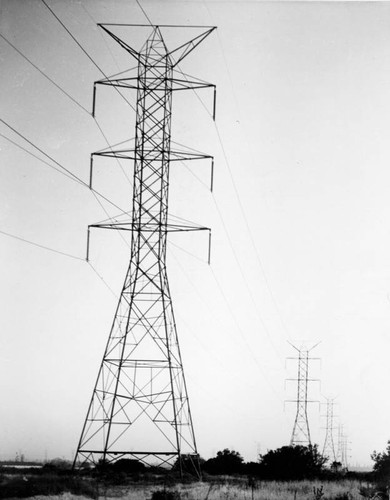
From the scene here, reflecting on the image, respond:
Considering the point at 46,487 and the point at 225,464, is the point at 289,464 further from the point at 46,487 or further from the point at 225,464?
the point at 46,487

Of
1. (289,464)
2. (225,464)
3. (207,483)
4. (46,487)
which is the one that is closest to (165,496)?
Answer: (46,487)

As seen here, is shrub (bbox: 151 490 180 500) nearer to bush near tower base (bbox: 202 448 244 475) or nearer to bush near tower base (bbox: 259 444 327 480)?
bush near tower base (bbox: 259 444 327 480)

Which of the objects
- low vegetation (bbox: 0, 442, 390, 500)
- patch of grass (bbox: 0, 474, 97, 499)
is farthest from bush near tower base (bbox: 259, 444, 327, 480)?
patch of grass (bbox: 0, 474, 97, 499)

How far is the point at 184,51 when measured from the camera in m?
28.5

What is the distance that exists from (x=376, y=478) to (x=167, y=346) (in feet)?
64.1

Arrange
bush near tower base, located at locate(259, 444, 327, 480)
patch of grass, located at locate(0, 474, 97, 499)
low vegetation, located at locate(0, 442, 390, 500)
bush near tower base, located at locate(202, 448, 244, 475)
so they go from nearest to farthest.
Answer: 1. patch of grass, located at locate(0, 474, 97, 499)
2. low vegetation, located at locate(0, 442, 390, 500)
3. bush near tower base, located at locate(259, 444, 327, 480)
4. bush near tower base, located at locate(202, 448, 244, 475)

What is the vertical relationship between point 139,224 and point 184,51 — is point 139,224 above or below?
below

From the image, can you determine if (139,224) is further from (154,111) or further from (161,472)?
(161,472)

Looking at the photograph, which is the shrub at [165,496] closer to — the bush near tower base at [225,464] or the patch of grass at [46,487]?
the patch of grass at [46,487]

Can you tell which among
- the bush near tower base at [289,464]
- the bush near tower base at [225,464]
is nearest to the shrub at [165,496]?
the bush near tower base at [289,464]

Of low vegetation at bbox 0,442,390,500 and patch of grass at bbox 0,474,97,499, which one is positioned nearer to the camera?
patch of grass at bbox 0,474,97,499

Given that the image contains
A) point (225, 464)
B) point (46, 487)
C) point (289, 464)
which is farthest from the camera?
point (225, 464)

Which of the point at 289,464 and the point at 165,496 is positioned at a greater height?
the point at 289,464

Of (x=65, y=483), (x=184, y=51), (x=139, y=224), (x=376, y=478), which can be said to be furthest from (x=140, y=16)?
(x=376, y=478)
